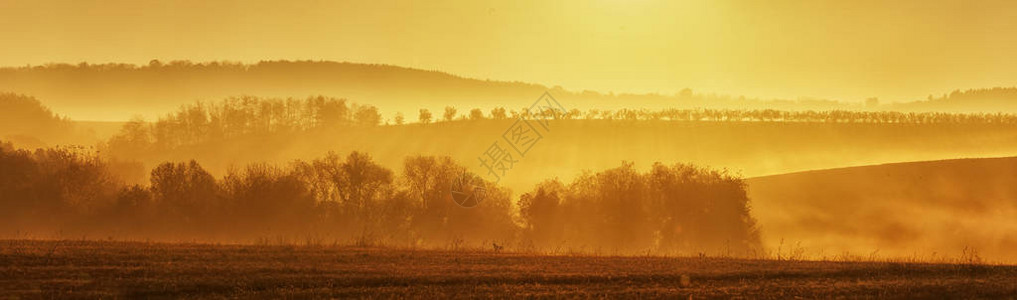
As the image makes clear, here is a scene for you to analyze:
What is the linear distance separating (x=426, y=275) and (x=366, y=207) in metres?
31.9

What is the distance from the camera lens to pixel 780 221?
6406 centimetres

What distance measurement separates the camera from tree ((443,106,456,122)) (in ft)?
408

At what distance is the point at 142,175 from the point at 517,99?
90896mm

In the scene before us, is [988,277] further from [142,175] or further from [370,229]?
[142,175]

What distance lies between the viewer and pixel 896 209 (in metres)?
64.6

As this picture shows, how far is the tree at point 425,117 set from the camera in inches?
4855

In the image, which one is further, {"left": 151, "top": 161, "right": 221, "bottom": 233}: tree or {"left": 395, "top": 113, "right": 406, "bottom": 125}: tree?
{"left": 395, "top": 113, "right": 406, "bottom": 125}: tree

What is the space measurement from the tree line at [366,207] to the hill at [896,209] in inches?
346

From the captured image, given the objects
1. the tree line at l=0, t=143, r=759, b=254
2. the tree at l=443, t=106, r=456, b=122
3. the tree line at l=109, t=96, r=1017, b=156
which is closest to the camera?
the tree line at l=0, t=143, r=759, b=254

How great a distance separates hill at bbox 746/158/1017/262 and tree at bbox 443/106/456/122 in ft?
189

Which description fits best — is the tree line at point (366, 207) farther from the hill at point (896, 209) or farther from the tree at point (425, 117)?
the tree at point (425, 117)

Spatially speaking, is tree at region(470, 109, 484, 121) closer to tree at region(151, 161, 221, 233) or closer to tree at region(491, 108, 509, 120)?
tree at region(491, 108, 509, 120)

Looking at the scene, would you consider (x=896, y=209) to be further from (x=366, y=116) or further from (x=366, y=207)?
(x=366, y=116)

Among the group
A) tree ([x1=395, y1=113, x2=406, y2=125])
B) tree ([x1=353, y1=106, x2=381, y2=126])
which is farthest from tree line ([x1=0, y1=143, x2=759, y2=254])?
tree ([x1=353, y1=106, x2=381, y2=126])
